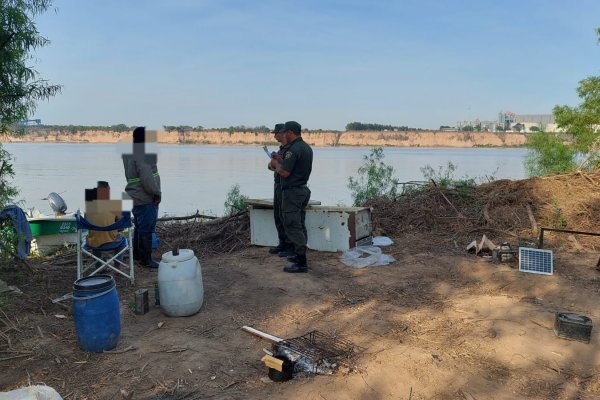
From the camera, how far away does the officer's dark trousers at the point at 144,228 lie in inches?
228

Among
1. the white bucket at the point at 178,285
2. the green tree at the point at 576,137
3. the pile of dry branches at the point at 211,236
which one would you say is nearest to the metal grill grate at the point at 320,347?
the white bucket at the point at 178,285

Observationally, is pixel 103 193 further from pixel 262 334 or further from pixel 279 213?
pixel 262 334

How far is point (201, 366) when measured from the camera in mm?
3467

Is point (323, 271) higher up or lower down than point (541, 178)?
lower down

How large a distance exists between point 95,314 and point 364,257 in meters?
3.87

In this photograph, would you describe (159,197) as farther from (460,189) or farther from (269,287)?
(460,189)

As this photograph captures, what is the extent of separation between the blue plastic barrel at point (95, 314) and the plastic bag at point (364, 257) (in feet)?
11.2

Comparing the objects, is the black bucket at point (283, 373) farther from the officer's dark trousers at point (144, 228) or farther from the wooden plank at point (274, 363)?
the officer's dark trousers at point (144, 228)

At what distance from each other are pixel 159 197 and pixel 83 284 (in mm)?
2317

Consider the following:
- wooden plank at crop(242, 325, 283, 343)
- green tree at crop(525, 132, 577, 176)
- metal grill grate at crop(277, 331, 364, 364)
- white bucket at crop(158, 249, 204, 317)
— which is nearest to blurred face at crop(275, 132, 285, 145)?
white bucket at crop(158, 249, 204, 317)

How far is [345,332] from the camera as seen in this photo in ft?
13.3

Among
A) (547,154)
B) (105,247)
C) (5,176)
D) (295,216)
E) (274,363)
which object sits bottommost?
(274,363)

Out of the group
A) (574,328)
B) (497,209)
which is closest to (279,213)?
(574,328)

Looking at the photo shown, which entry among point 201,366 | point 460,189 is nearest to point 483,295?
point 201,366
